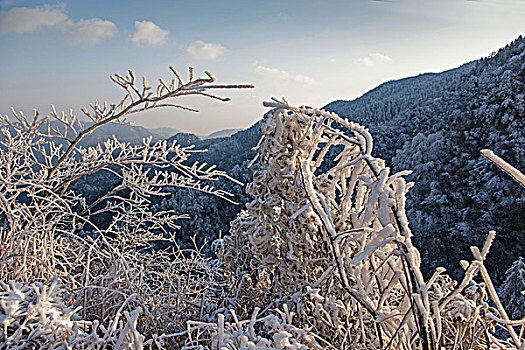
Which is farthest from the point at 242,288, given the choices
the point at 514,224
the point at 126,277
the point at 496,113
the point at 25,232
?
the point at 496,113

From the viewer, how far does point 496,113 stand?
20969mm

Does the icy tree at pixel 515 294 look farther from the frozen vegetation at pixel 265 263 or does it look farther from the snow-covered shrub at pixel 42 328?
the snow-covered shrub at pixel 42 328

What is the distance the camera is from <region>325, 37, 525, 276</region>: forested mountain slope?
17638 mm

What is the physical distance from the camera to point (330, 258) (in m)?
1.23

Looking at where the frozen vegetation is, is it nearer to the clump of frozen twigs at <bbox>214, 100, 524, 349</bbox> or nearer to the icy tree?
the clump of frozen twigs at <bbox>214, 100, 524, 349</bbox>

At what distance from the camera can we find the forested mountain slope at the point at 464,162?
17.6 meters

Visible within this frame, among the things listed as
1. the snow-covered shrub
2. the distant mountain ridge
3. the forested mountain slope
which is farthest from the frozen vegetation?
the forested mountain slope

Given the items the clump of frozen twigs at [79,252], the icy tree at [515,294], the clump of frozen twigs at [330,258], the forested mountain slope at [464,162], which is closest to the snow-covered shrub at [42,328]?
the clump of frozen twigs at [79,252]

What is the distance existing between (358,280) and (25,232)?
1.22 meters

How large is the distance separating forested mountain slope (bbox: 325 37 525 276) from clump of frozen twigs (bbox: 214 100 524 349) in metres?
17.1

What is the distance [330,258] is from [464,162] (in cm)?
2309

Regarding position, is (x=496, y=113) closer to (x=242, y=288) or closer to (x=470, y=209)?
(x=470, y=209)

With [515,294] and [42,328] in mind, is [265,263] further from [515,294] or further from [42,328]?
[515,294]

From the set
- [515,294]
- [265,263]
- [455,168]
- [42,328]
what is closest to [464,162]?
[455,168]
